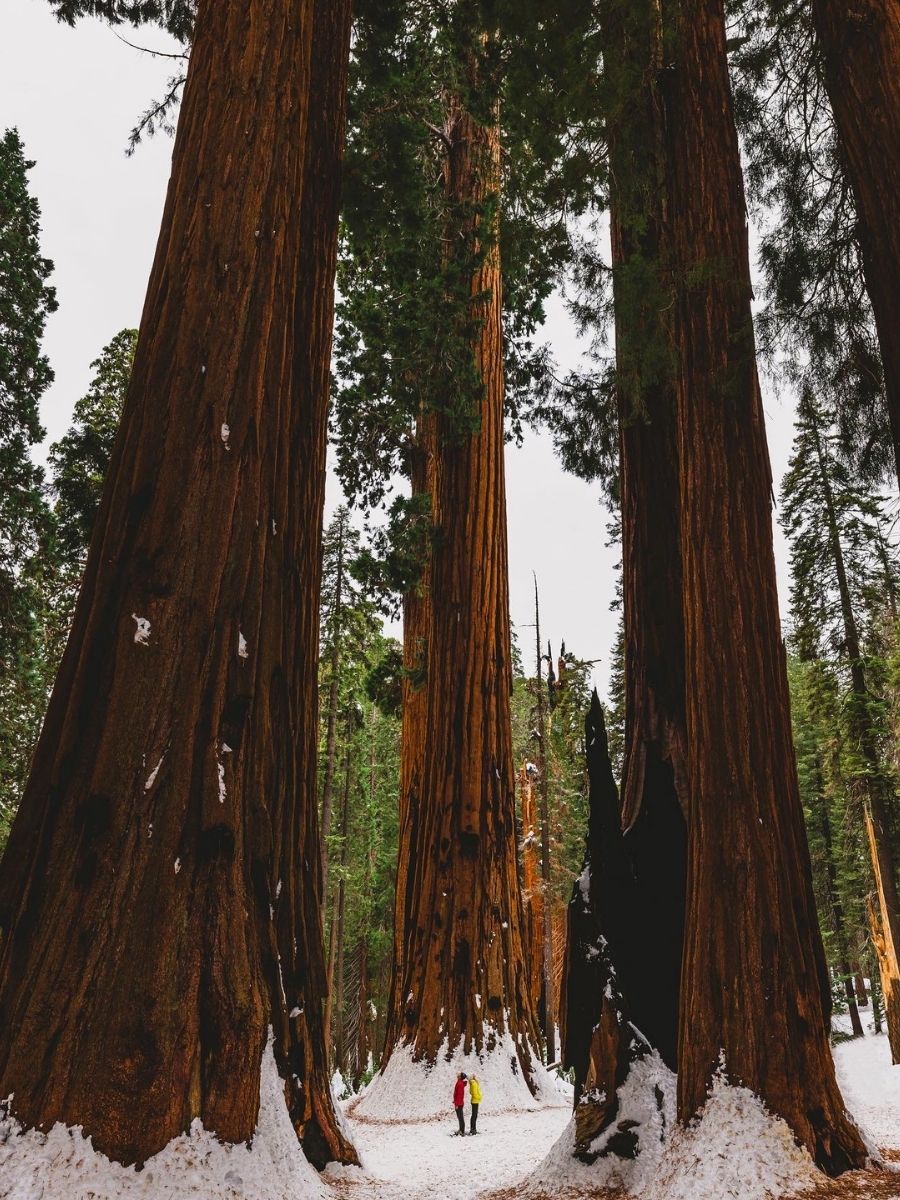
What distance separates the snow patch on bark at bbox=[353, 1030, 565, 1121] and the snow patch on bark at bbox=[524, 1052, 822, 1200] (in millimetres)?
3420

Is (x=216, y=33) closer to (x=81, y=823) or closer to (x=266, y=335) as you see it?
(x=266, y=335)

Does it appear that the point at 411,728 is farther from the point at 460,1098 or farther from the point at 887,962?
the point at 887,962

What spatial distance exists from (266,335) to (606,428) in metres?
5.22

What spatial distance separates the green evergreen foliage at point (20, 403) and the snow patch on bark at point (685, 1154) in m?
12.4

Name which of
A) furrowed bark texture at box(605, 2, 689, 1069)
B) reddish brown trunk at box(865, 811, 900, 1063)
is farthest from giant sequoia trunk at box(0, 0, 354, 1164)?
reddish brown trunk at box(865, 811, 900, 1063)

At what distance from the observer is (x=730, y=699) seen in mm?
4316

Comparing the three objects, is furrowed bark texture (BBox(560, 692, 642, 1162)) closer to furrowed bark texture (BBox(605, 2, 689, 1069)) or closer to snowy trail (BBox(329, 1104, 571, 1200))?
furrowed bark texture (BBox(605, 2, 689, 1069))

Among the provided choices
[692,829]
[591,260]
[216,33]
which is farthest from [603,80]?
[692,829]

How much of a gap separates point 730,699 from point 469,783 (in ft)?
15.2

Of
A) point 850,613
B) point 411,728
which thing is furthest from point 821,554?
point 411,728

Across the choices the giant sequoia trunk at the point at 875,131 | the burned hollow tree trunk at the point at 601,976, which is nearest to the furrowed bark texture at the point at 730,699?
the burned hollow tree trunk at the point at 601,976

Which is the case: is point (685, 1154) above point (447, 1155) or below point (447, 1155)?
above

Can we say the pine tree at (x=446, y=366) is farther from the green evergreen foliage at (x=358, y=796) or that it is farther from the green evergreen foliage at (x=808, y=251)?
the green evergreen foliage at (x=358, y=796)

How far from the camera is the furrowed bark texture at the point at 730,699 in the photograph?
12.4 ft
